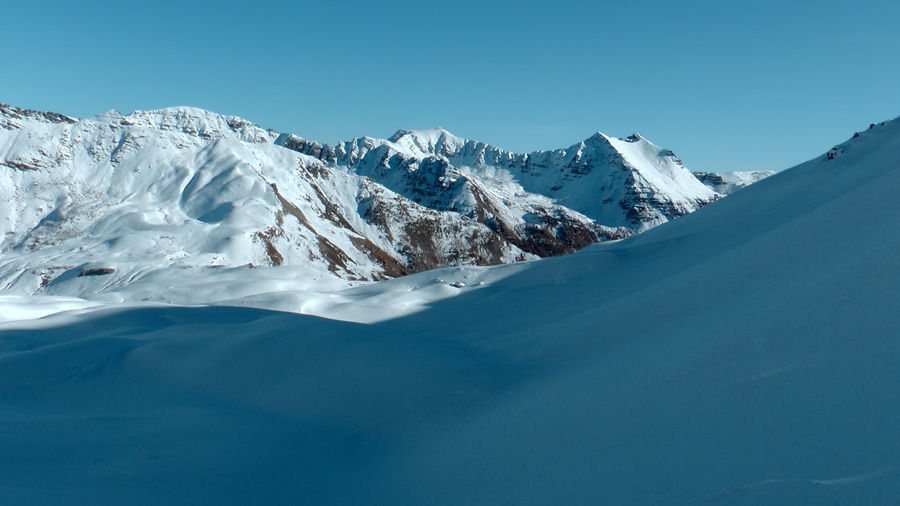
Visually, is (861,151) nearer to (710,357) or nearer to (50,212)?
(710,357)

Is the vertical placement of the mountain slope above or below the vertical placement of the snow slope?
above

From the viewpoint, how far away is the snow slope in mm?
6922

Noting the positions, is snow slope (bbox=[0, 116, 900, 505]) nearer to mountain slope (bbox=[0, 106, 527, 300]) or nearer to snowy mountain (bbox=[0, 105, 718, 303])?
snowy mountain (bbox=[0, 105, 718, 303])

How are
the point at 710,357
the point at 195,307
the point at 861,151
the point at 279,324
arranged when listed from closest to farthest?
the point at 710,357, the point at 279,324, the point at 195,307, the point at 861,151

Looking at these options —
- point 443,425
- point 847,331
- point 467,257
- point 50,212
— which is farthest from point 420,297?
point 467,257

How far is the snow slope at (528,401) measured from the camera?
6922 mm

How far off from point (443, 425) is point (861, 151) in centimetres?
2789

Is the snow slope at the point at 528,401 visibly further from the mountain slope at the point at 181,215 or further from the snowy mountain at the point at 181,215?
the mountain slope at the point at 181,215

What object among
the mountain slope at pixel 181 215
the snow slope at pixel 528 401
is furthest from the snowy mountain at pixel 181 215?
the snow slope at pixel 528 401

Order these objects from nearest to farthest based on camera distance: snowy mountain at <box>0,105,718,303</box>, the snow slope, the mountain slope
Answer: the snow slope, snowy mountain at <box>0,105,718,303</box>, the mountain slope

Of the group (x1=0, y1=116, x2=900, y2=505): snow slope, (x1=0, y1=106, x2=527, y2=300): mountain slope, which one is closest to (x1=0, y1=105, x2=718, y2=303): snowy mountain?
(x1=0, y1=106, x2=527, y2=300): mountain slope

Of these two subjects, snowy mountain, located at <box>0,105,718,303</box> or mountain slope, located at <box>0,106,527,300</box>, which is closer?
snowy mountain, located at <box>0,105,718,303</box>

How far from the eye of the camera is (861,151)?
29.3 metres

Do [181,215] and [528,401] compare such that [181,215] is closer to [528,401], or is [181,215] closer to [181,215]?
[181,215]
